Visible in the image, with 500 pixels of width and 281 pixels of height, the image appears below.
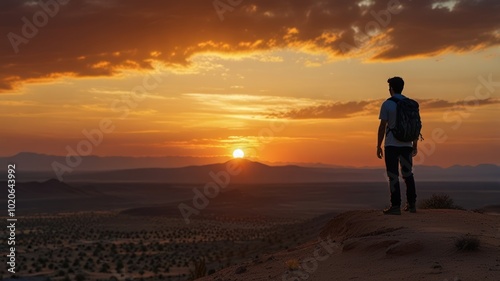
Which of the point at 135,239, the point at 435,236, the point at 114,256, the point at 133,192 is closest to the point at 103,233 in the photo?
the point at 135,239

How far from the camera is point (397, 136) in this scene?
10312 millimetres

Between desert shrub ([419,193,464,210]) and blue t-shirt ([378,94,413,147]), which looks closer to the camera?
blue t-shirt ([378,94,413,147])

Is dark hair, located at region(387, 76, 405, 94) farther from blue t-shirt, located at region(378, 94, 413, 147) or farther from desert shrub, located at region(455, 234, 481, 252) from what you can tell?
desert shrub, located at region(455, 234, 481, 252)

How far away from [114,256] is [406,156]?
28.3m

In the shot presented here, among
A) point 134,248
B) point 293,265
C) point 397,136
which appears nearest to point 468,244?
point 293,265

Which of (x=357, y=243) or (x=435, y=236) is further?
(x=357, y=243)

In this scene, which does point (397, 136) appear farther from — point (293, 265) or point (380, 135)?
point (293, 265)

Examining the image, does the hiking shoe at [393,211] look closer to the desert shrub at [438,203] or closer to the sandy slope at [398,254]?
the sandy slope at [398,254]

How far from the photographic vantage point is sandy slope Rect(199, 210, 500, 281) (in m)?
6.92

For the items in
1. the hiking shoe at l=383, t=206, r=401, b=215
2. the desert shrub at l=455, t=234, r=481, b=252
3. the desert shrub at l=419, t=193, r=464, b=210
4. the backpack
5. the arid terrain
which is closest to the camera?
the desert shrub at l=455, t=234, r=481, b=252

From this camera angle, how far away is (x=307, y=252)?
9.77 metres

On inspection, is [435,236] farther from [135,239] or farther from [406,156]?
[135,239]

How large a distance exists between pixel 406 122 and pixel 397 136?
0.93 feet

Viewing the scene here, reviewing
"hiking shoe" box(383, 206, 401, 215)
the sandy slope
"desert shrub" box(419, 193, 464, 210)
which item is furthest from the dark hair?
"desert shrub" box(419, 193, 464, 210)
